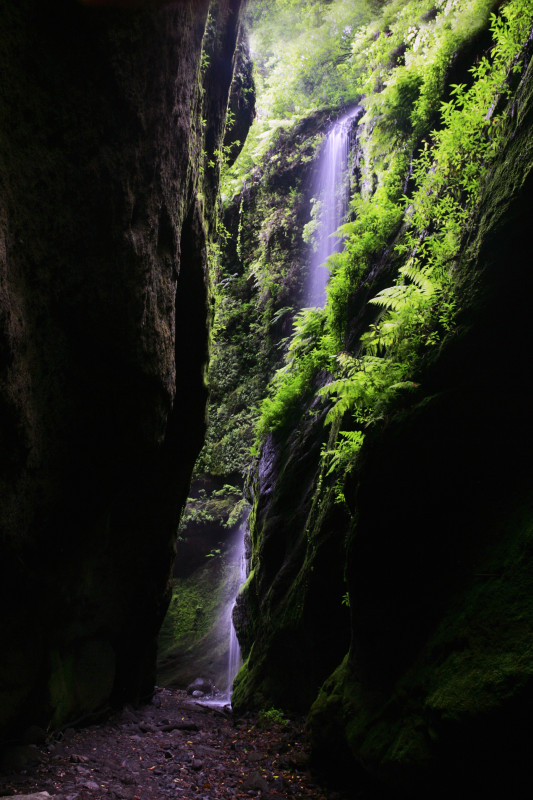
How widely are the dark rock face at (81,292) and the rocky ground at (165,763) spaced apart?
0.54 metres

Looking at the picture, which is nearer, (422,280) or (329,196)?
(422,280)

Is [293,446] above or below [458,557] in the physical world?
above

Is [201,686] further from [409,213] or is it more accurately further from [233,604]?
[409,213]

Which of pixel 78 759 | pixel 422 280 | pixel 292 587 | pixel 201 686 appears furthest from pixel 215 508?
pixel 422 280

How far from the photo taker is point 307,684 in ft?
20.7

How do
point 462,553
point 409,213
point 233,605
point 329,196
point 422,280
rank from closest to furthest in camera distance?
1. point 462,553
2. point 422,280
3. point 409,213
4. point 233,605
5. point 329,196

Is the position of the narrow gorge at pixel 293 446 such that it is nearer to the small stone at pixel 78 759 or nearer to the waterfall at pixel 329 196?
the small stone at pixel 78 759

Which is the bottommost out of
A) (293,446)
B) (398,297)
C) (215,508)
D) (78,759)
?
(78,759)

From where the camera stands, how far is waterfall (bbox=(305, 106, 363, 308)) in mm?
15609

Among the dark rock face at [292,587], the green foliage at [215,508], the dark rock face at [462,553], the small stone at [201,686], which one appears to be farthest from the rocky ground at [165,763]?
the green foliage at [215,508]

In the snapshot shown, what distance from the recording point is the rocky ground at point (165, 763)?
13.2 ft

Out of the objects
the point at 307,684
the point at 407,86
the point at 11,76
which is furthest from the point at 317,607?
the point at 407,86

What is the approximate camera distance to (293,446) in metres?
9.02

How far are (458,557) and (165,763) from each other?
4.59 metres
